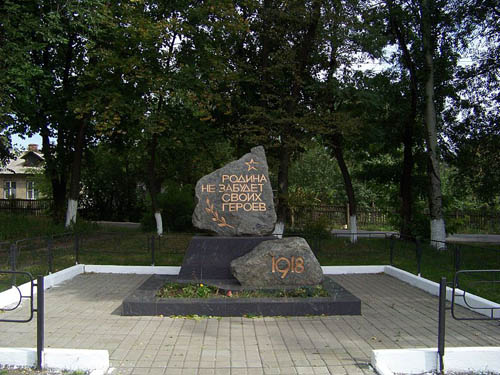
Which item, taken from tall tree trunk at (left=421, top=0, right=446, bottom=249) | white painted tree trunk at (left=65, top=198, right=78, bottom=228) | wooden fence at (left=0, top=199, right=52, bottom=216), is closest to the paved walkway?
tall tree trunk at (left=421, top=0, right=446, bottom=249)

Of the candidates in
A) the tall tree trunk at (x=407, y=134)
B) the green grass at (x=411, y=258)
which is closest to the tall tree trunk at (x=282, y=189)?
the green grass at (x=411, y=258)

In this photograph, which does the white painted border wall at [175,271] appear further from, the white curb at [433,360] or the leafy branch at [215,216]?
the white curb at [433,360]

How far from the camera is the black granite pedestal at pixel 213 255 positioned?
8.57 meters

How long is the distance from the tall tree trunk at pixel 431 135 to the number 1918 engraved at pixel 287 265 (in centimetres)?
858

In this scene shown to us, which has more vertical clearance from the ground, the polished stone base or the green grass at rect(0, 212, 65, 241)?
the green grass at rect(0, 212, 65, 241)

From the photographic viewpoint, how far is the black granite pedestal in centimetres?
857

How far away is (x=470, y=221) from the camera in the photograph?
2628 centimetres

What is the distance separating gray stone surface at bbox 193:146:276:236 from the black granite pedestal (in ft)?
0.75

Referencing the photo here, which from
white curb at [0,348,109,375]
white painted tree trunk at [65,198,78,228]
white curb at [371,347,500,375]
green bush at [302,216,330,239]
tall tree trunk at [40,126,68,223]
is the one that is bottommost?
white curb at [371,347,500,375]

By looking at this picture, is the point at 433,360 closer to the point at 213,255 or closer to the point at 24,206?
the point at 213,255

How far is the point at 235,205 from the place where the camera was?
8797 millimetres

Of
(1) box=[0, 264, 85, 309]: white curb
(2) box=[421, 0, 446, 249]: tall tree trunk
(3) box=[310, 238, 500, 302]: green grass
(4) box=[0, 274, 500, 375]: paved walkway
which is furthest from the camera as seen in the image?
(2) box=[421, 0, 446, 249]: tall tree trunk

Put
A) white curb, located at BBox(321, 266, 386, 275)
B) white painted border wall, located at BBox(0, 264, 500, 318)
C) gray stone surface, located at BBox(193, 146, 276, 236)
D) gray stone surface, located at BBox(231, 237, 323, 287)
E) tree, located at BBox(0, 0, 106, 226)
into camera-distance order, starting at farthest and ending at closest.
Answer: tree, located at BBox(0, 0, 106, 226), white curb, located at BBox(321, 266, 386, 275), white painted border wall, located at BBox(0, 264, 500, 318), gray stone surface, located at BBox(193, 146, 276, 236), gray stone surface, located at BBox(231, 237, 323, 287)

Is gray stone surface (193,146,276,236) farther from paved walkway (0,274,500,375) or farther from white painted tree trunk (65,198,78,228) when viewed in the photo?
white painted tree trunk (65,198,78,228)
